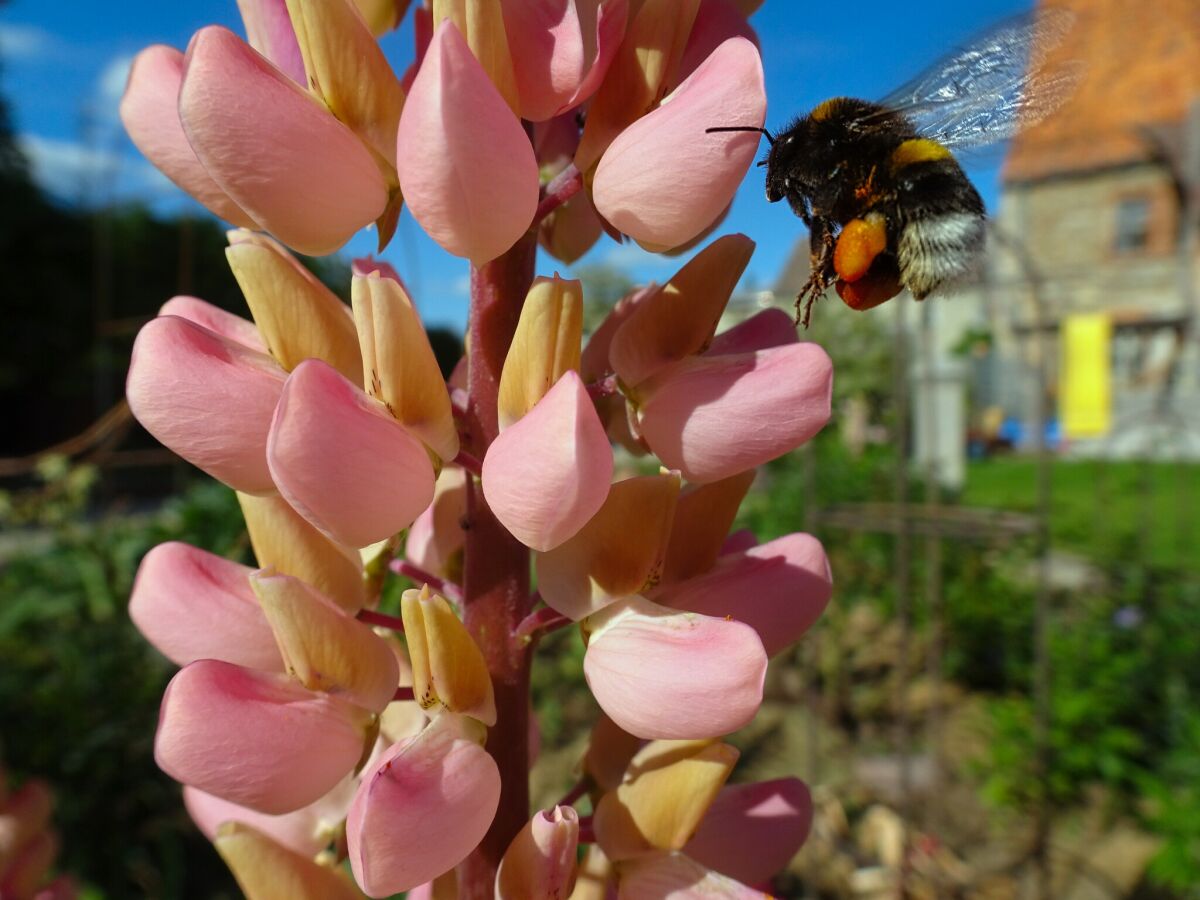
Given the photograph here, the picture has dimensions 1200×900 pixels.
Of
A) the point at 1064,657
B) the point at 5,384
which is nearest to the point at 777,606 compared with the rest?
the point at 1064,657

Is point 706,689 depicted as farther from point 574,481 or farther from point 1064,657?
point 1064,657

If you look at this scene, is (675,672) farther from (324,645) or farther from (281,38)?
(281,38)

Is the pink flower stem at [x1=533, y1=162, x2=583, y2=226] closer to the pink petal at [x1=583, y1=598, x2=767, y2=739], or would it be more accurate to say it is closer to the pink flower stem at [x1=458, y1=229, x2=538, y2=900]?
the pink flower stem at [x1=458, y1=229, x2=538, y2=900]

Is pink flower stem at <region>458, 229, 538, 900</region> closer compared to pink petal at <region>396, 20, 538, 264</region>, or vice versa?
pink petal at <region>396, 20, 538, 264</region>

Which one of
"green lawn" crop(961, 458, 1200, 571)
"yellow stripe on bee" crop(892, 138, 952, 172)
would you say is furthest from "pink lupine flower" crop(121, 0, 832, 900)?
"green lawn" crop(961, 458, 1200, 571)

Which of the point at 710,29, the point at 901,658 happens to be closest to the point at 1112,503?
the point at 901,658

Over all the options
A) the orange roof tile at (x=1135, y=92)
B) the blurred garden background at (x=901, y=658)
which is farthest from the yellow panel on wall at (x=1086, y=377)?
the orange roof tile at (x=1135, y=92)

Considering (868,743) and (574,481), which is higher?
(574,481)
